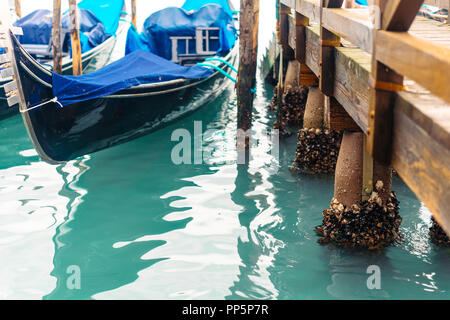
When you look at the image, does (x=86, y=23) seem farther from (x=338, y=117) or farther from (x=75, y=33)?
(x=338, y=117)

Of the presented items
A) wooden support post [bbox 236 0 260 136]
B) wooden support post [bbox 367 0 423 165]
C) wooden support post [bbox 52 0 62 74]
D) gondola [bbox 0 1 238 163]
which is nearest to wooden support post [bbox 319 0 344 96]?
wooden support post [bbox 367 0 423 165]

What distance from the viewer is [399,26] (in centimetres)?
217

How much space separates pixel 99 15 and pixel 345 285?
8.59 m

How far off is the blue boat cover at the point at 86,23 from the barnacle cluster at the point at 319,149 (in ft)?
18.5

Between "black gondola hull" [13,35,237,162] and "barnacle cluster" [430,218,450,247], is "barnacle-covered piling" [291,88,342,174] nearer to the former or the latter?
"barnacle cluster" [430,218,450,247]

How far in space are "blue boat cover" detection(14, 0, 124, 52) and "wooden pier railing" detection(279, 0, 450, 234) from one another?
7527mm

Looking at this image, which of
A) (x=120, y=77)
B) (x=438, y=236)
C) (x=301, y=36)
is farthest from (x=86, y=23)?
(x=438, y=236)

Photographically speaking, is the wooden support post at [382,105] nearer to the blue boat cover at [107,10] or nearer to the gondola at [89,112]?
the gondola at [89,112]

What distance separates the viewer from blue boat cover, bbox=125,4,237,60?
9.66 meters

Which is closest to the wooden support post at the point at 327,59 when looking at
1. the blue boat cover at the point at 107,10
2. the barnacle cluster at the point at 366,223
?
the barnacle cluster at the point at 366,223

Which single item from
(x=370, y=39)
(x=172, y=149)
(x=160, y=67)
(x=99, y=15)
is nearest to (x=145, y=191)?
(x=172, y=149)

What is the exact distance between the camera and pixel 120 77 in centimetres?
632

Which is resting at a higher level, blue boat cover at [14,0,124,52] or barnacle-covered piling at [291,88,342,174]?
blue boat cover at [14,0,124,52]

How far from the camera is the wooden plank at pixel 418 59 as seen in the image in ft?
5.45
